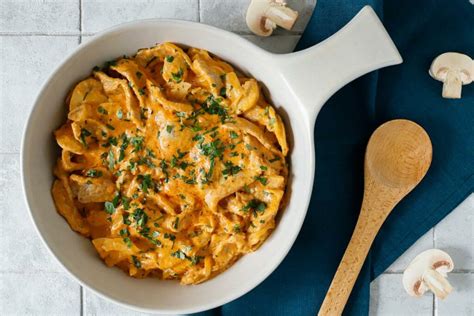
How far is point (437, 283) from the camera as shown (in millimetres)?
2154

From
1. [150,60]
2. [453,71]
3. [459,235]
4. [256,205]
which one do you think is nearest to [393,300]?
[459,235]

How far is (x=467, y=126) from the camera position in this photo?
2.20 meters

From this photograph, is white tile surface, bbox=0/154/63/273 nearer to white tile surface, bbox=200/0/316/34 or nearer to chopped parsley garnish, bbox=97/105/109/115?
chopped parsley garnish, bbox=97/105/109/115

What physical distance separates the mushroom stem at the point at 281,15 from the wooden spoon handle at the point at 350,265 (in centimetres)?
63

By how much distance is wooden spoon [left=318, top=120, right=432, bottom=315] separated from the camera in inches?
83.0

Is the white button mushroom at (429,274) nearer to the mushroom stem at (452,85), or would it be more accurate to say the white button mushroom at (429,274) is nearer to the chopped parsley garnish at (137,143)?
the mushroom stem at (452,85)

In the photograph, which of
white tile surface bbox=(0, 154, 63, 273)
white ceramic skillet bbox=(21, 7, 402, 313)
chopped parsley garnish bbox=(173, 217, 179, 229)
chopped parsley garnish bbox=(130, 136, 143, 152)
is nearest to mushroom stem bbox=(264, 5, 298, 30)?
white ceramic skillet bbox=(21, 7, 402, 313)

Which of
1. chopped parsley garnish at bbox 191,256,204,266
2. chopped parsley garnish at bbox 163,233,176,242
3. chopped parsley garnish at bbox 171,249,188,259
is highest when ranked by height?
chopped parsley garnish at bbox 163,233,176,242

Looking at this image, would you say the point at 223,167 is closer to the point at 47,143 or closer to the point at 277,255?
the point at 277,255

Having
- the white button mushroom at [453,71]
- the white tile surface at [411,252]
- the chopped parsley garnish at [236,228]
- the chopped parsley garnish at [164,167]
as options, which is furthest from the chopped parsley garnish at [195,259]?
the white button mushroom at [453,71]

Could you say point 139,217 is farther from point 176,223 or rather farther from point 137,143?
point 137,143

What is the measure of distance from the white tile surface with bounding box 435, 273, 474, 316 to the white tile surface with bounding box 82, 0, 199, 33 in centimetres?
123

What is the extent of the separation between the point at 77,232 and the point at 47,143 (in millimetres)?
267

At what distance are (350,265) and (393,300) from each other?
0.25 meters
